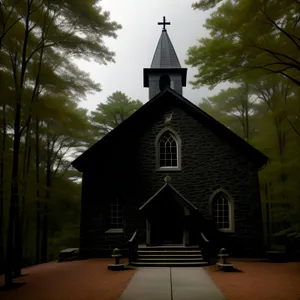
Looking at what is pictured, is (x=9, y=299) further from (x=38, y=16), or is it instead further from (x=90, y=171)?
(x=38, y=16)

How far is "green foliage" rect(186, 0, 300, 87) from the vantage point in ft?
→ 28.1

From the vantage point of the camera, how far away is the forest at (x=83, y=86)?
921 centimetres

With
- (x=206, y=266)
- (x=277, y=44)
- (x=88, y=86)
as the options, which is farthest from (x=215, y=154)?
(x=88, y=86)

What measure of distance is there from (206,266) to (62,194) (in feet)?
43.4

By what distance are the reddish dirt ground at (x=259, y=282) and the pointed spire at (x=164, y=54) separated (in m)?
13.3

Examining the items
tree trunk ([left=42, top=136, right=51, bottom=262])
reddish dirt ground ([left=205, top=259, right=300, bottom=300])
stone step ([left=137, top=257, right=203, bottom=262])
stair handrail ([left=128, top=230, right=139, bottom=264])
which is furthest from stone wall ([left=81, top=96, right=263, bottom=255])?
tree trunk ([left=42, top=136, right=51, bottom=262])

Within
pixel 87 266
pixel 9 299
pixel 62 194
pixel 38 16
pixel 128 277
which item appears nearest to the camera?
pixel 9 299

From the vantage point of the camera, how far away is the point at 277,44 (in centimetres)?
945

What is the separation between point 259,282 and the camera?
345 inches

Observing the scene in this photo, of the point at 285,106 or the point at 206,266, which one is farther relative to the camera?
the point at 285,106

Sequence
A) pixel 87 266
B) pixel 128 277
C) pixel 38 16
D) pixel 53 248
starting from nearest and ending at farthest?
pixel 128 277, pixel 38 16, pixel 87 266, pixel 53 248

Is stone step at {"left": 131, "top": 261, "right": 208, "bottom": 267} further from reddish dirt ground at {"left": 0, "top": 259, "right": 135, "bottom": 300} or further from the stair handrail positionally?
reddish dirt ground at {"left": 0, "top": 259, "right": 135, "bottom": 300}

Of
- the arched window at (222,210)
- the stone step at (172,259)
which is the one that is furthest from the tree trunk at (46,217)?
the arched window at (222,210)

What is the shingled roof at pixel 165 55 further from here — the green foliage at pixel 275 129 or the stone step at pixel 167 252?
the stone step at pixel 167 252
